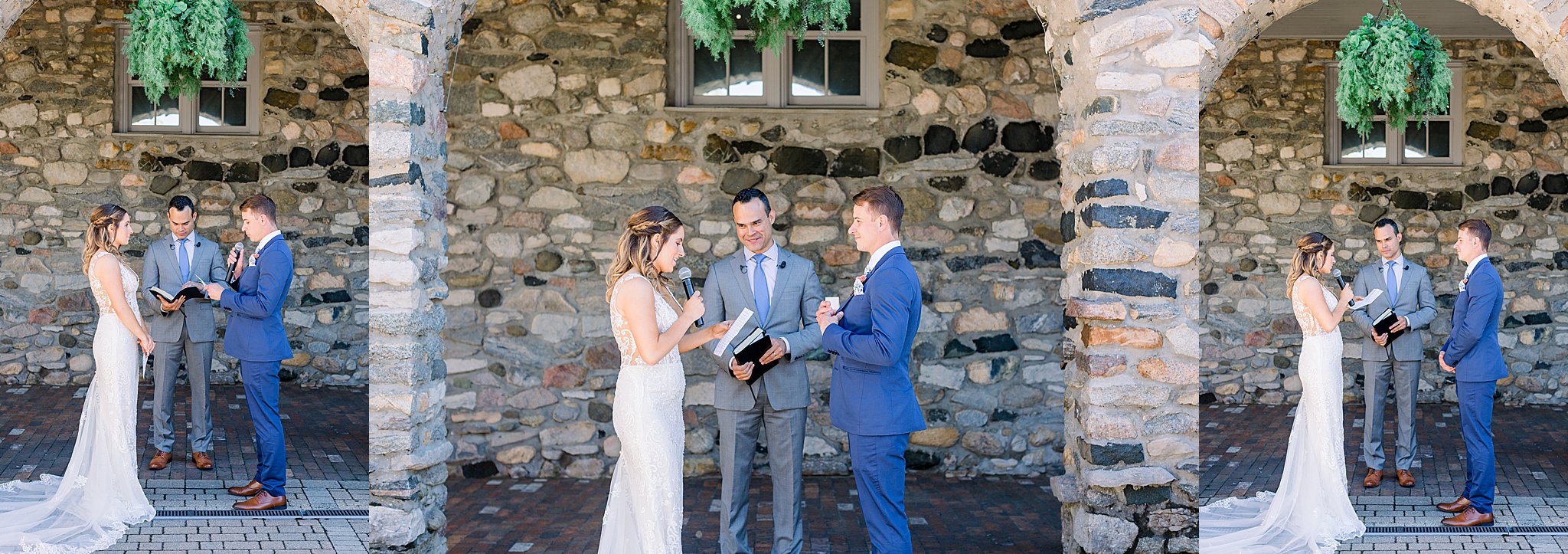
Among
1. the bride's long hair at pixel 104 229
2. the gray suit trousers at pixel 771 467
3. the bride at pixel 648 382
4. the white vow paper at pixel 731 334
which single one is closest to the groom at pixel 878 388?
the white vow paper at pixel 731 334

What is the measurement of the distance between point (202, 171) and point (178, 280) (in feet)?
10.3

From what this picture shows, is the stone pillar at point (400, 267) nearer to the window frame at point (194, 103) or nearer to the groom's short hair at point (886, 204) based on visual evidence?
the groom's short hair at point (886, 204)

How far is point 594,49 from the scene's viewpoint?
6316 mm

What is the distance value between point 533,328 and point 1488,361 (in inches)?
215

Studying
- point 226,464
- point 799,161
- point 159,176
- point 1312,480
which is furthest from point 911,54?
point 159,176

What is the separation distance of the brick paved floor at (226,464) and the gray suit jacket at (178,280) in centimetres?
37

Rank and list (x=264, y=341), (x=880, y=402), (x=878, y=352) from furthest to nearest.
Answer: (x=264, y=341), (x=880, y=402), (x=878, y=352)

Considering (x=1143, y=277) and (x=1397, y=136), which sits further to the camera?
(x=1397, y=136)

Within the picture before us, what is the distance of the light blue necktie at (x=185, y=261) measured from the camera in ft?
14.1

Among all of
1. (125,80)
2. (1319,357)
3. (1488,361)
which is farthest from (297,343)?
(1488,361)

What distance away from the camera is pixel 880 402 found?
396 centimetres

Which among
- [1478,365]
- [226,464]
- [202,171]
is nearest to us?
[226,464]

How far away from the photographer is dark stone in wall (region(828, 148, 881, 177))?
637 cm

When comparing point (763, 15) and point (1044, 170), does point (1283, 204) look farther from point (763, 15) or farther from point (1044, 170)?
point (763, 15)
